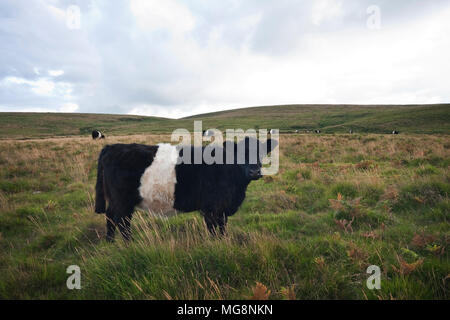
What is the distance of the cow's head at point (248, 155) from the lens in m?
4.59

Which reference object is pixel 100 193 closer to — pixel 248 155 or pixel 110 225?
pixel 110 225

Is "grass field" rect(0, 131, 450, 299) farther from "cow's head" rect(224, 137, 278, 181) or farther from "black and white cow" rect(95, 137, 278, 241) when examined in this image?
"cow's head" rect(224, 137, 278, 181)

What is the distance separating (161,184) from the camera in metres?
3.93

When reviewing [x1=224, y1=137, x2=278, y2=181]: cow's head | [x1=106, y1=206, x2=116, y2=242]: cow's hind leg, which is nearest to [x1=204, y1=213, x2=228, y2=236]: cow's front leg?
[x1=224, y1=137, x2=278, y2=181]: cow's head

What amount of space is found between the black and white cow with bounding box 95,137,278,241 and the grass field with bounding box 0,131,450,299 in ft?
1.38

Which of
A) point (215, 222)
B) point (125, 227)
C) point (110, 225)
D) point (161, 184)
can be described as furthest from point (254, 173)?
point (110, 225)

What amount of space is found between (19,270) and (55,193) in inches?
206

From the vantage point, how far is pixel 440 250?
10.5 ft

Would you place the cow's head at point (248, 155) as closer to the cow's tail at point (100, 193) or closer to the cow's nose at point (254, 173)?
the cow's nose at point (254, 173)

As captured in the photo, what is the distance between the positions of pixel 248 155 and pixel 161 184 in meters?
1.96

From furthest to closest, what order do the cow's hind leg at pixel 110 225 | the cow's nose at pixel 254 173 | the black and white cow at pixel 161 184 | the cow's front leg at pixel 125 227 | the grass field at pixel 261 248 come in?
the cow's nose at pixel 254 173 < the cow's hind leg at pixel 110 225 < the cow's front leg at pixel 125 227 < the black and white cow at pixel 161 184 < the grass field at pixel 261 248

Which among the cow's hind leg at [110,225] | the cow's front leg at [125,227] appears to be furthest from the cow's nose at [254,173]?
the cow's hind leg at [110,225]

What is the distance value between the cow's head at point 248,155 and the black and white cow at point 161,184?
34cm
